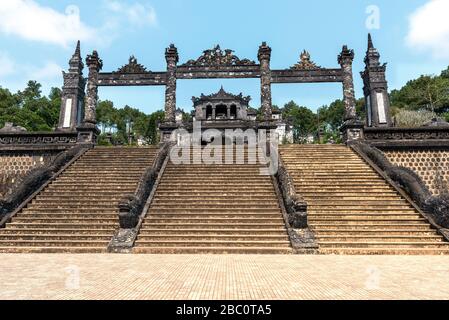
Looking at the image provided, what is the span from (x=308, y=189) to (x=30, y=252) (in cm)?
891

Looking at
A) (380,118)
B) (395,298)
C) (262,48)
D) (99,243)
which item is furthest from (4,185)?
(380,118)

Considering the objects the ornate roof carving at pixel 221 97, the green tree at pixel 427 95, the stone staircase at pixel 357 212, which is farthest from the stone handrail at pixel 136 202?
the green tree at pixel 427 95

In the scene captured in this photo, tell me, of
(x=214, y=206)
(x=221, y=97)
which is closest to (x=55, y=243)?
(x=214, y=206)

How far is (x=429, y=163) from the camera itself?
15188mm

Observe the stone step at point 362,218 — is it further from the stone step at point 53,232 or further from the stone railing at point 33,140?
the stone railing at point 33,140

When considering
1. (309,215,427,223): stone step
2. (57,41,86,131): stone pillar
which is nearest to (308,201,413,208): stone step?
(309,215,427,223): stone step

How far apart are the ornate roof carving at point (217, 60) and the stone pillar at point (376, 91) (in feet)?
23.5

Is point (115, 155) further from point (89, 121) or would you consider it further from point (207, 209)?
point (207, 209)

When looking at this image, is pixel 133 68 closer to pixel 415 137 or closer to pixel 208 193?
pixel 208 193

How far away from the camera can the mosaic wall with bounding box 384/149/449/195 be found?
14.8 m

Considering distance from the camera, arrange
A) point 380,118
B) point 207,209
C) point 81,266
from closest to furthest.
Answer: point 81,266
point 207,209
point 380,118

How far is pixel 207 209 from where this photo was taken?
1105cm

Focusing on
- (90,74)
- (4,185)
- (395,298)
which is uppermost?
(90,74)

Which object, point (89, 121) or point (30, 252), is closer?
point (30, 252)
